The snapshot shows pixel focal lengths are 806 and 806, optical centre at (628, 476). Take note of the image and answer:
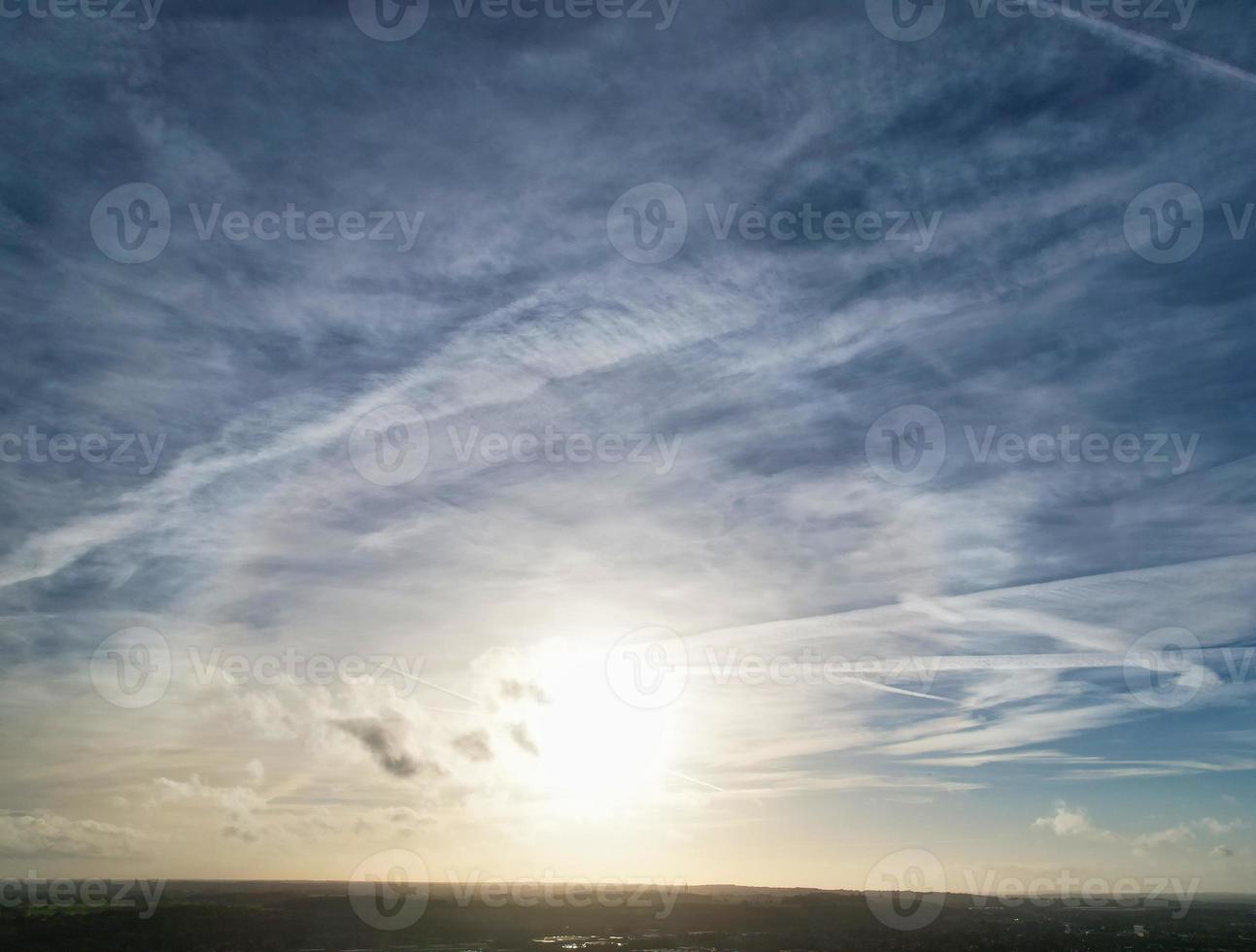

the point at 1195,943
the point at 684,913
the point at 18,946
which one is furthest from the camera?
the point at 684,913

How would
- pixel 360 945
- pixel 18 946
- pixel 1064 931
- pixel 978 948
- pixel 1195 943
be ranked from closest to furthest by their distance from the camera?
pixel 18 946, pixel 360 945, pixel 978 948, pixel 1195 943, pixel 1064 931

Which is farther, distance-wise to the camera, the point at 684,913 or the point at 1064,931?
the point at 684,913

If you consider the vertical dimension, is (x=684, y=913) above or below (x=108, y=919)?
below

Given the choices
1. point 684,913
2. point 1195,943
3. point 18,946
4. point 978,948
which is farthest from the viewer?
point 684,913

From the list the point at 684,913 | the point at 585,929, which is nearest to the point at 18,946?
the point at 585,929

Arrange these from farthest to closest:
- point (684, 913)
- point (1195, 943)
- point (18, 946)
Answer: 1. point (684, 913)
2. point (1195, 943)
3. point (18, 946)

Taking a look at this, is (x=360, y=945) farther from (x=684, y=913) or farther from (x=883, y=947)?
(x=684, y=913)

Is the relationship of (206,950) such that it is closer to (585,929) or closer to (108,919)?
(108,919)

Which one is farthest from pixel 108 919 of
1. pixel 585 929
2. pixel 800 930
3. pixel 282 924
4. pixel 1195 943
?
pixel 1195 943

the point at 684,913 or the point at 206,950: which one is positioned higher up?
the point at 206,950

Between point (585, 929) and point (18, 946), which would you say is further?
point (585, 929)
